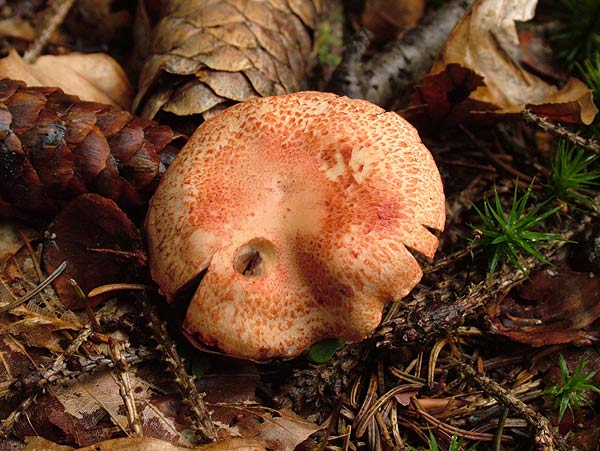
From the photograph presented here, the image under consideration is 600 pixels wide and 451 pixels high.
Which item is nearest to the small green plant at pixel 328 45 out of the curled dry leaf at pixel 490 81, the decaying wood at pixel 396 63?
the decaying wood at pixel 396 63

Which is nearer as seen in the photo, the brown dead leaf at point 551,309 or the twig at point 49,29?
the brown dead leaf at point 551,309

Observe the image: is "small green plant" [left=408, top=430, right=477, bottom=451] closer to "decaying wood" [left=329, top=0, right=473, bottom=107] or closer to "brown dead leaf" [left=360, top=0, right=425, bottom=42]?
"decaying wood" [left=329, top=0, right=473, bottom=107]

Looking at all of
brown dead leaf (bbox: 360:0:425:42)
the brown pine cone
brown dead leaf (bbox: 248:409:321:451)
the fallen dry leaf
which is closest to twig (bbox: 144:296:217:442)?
the fallen dry leaf

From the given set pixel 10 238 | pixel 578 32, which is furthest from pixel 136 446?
pixel 578 32

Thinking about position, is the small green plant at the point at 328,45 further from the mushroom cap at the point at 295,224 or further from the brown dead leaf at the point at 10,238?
the brown dead leaf at the point at 10,238

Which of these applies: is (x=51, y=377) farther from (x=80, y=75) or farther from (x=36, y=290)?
(x=80, y=75)

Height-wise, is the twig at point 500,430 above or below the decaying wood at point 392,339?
below
